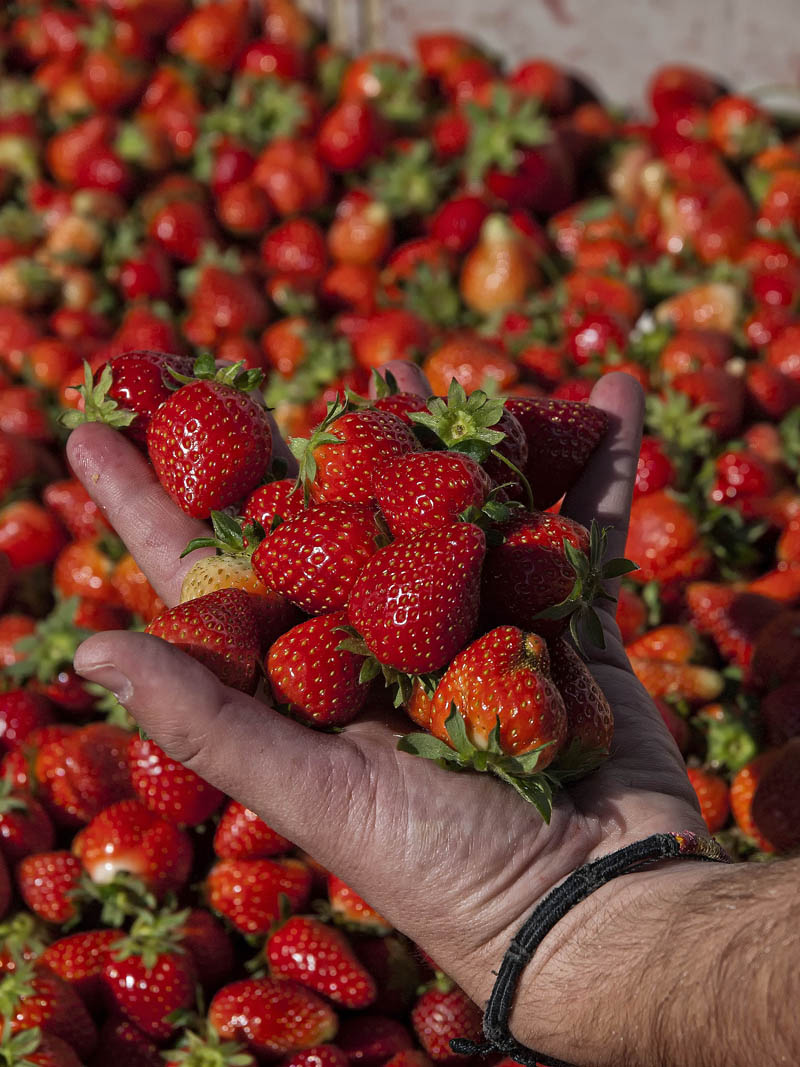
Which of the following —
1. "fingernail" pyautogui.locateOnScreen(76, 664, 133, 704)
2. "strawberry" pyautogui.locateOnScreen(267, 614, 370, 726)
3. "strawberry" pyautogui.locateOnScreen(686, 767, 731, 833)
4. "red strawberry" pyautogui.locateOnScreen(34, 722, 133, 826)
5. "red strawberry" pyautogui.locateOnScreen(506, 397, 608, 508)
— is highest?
"red strawberry" pyautogui.locateOnScreen(506, 397, 608, 508)

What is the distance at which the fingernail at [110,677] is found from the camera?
4.29 feet

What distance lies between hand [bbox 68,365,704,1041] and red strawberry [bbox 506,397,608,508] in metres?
0.56

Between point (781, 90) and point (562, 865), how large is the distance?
4.10 metres

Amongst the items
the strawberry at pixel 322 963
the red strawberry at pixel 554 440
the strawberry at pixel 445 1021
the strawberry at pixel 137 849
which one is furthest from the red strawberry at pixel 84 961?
the red strawberry at pixel 554 440

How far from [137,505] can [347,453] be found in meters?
0.44

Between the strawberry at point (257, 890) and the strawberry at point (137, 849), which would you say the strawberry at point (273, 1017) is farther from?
the strawberry at point (137, 849)

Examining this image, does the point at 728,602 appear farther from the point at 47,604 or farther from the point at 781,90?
the point at 781,90

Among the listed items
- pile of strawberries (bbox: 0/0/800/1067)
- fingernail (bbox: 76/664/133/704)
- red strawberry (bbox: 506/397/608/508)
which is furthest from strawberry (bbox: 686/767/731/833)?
fingernail (bbox: 76/664/133/704)

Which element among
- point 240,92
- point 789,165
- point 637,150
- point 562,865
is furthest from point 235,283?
point 562,865

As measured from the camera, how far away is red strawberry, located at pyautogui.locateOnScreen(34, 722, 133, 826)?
2416mm

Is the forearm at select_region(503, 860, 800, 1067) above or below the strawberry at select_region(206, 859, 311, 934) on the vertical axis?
above

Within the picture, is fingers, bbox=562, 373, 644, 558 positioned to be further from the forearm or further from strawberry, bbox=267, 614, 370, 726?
the forearm

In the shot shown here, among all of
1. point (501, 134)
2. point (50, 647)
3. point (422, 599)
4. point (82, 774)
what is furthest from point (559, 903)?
point (501, 134)

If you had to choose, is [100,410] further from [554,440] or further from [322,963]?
[322,963]
